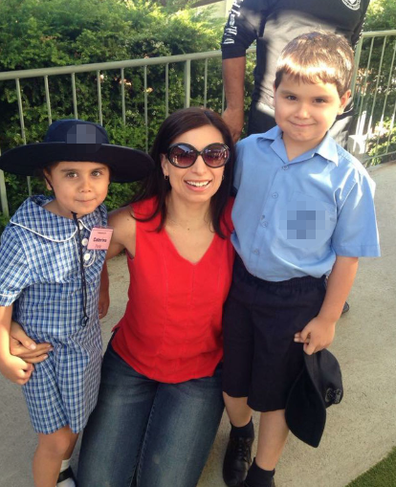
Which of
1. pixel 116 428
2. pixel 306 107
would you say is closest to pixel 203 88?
pixel 306 107

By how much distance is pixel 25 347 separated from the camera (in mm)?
1822

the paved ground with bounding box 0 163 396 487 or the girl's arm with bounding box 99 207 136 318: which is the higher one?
the girl's arm with bounding box 99 207 136 318

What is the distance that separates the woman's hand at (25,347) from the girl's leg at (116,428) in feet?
1.49

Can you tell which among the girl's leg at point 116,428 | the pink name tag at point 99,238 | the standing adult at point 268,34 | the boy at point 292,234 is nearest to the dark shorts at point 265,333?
the boy at point 292,234

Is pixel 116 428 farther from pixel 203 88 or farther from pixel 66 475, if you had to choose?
pixel 203 88

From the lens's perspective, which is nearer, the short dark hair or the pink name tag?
the short dark hair

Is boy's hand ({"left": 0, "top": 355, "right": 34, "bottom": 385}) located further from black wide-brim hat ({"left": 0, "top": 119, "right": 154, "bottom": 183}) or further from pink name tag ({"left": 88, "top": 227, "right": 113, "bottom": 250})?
black wide-brim hat ({"left": 0, "top": 119, "right": 154, "bottom": 183})

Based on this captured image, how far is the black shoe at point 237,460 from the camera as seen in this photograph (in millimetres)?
2199

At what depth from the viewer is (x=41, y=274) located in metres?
1.77

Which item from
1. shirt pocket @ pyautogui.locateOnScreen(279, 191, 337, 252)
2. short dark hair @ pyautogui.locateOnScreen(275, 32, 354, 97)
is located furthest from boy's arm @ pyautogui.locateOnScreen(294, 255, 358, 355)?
short dark hair @ pyautogui.locateOnScreen(275, 32, 354, 97)

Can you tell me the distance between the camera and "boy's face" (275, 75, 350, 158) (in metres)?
1.74

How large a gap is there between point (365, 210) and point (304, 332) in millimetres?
483

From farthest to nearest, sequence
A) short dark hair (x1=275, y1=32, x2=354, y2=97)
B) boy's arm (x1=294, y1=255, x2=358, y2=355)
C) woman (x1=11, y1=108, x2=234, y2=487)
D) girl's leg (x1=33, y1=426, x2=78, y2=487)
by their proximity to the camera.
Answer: woman (x1=11, y1=108, x2=234, y2=487), girl's leg (x1=33, y1=426, x2=78, y2=487), boy's arm (x1=294, y1=255, x2=358, y2=355), short dark hair (x1=275, y1=32, x2=354, y2=97)

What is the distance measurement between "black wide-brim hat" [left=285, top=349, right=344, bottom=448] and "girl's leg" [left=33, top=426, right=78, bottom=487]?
0.82 metres
